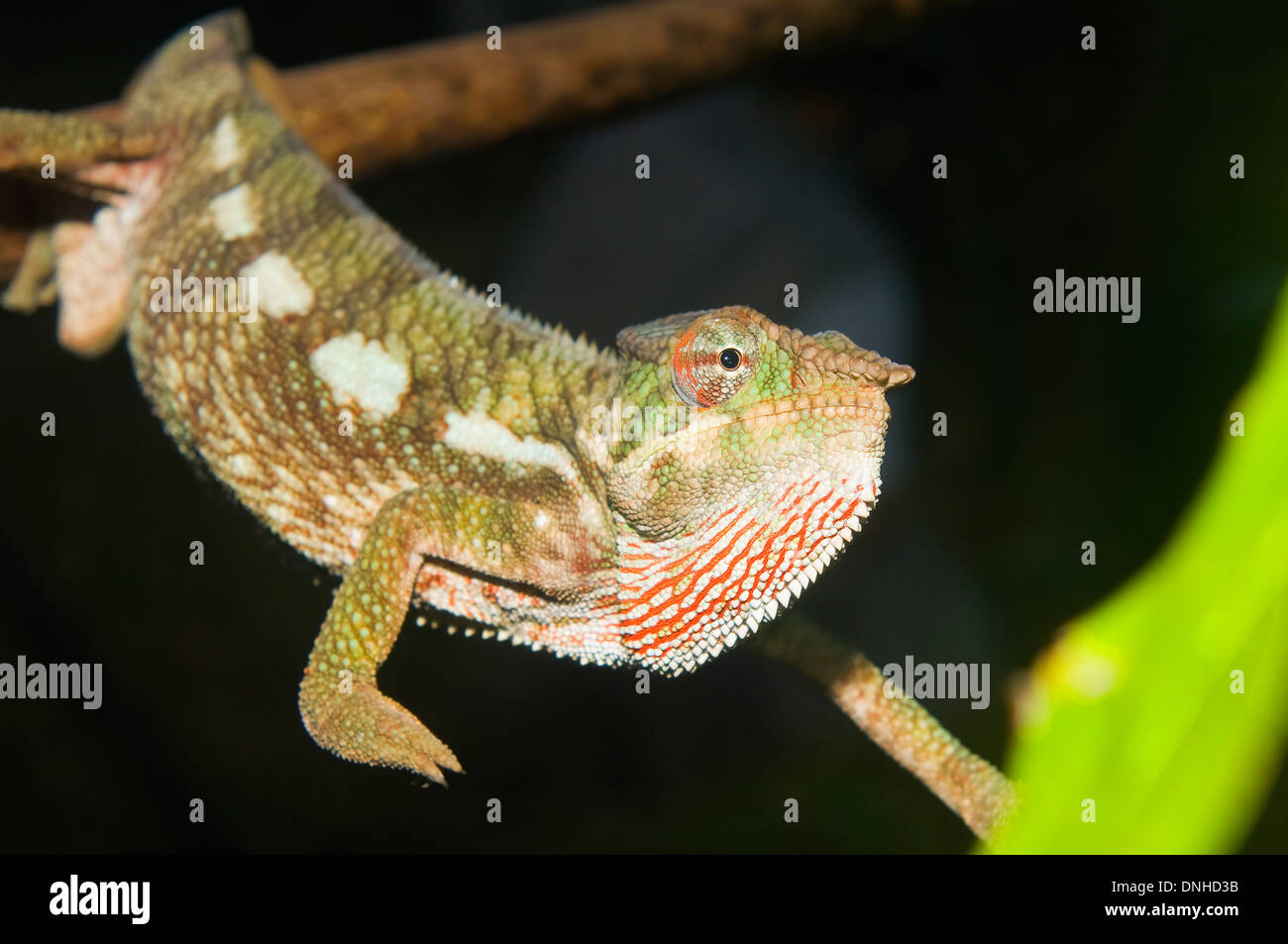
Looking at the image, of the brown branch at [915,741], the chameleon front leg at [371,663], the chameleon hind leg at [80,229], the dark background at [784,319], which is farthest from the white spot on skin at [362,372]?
the dark background at [784,319]

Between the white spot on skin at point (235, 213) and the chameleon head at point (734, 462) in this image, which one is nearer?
the chameleon head at point (734, 462)

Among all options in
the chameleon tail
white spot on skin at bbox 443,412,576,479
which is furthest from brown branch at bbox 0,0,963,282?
white spot on skin at bbox 443,412,576,479

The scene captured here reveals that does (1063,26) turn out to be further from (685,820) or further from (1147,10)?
(685,820)

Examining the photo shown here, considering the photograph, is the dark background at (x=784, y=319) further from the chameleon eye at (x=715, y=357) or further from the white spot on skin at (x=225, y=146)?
the chameleon eye at (x=715, y=357)

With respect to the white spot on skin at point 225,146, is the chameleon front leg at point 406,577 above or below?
below

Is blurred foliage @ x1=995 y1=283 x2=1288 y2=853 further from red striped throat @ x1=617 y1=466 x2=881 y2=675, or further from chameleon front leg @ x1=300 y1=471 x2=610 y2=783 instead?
chameleon front leg @ x1=300 y1=471 x2=610 y2=783

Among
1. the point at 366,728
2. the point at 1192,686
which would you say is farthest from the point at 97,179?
the point at 1192,686
